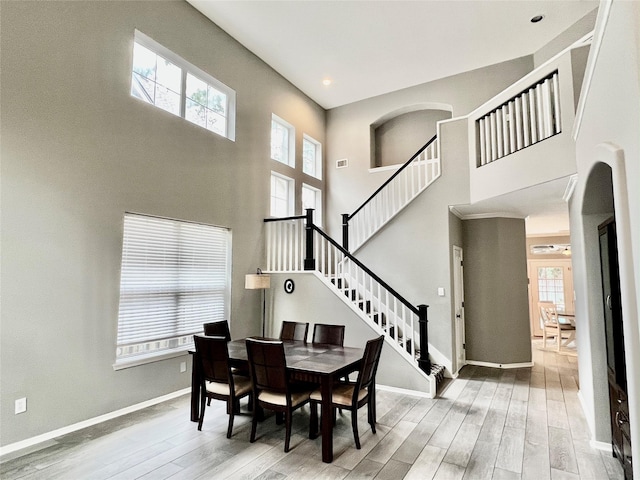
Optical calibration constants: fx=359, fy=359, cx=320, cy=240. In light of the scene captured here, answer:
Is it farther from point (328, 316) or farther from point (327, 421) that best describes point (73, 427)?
point (328, 316)

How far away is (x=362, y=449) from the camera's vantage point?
10.9ft

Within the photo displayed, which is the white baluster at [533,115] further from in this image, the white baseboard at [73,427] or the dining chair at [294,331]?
the white baseboard at [73,427]

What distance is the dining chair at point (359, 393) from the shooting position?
131 inches

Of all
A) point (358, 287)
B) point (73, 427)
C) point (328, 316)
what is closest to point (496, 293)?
point (358, 287)

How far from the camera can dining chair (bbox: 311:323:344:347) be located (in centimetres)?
454

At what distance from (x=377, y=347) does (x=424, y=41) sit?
547cm

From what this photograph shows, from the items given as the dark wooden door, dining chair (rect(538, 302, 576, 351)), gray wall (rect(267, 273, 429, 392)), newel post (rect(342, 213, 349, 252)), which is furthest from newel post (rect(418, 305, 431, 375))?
dining chair (rect(538, 302, 576, 351))

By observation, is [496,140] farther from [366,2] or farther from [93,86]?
[93,86]

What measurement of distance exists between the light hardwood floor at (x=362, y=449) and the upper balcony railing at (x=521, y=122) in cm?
336

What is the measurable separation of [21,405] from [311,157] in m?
6.77

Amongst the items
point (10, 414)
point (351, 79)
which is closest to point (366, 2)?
point (351, 79)

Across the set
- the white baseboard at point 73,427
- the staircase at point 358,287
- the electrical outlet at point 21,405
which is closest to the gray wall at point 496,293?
the staircase at point 358,287

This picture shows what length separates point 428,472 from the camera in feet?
9.67

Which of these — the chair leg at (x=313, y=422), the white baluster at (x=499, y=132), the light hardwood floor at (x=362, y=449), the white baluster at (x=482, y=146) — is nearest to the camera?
the light hardwood floor at (x=362, y=449)
